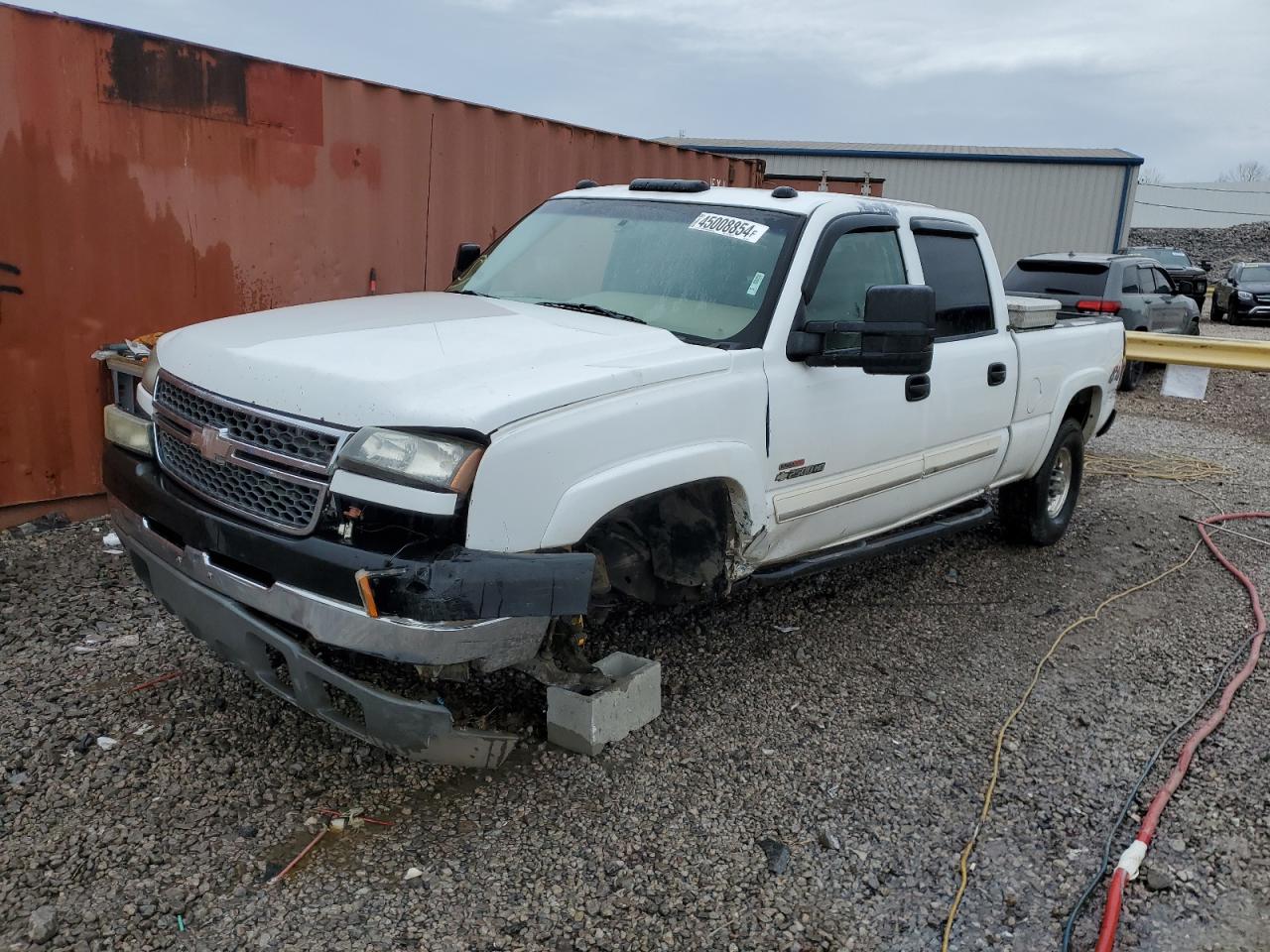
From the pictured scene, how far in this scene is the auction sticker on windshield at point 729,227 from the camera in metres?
3.92

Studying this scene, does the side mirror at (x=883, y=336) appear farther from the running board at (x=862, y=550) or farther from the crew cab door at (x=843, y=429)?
the running board at (x=862, y=550)

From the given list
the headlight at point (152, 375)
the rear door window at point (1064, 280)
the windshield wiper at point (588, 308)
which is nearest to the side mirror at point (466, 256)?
the windshield wiper at point (588, 308)

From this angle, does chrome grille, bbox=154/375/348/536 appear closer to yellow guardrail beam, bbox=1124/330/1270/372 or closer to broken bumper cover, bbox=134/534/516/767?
broken bumper cover, bbox=134/534/516/767

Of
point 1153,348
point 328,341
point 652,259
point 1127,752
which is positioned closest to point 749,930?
point 1127,752

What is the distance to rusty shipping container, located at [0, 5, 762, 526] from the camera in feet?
17.6

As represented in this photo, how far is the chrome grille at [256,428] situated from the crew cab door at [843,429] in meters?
1.57

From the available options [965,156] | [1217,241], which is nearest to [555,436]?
[965,156]

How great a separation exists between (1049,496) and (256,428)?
484 centimetres

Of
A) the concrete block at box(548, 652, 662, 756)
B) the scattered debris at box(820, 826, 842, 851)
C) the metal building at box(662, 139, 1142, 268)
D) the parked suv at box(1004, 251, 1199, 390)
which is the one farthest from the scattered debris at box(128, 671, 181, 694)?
the metal building at box(662, 139, 1142, 268)

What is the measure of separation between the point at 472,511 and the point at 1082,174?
28.7m

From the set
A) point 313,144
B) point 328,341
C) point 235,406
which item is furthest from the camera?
point 313,144

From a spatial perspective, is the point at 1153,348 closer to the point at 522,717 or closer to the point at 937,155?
the point at 522,717

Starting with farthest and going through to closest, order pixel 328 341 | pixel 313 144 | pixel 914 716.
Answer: pixel 313 144
pixel 914 716
pixel 328 341

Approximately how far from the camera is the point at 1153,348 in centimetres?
912
